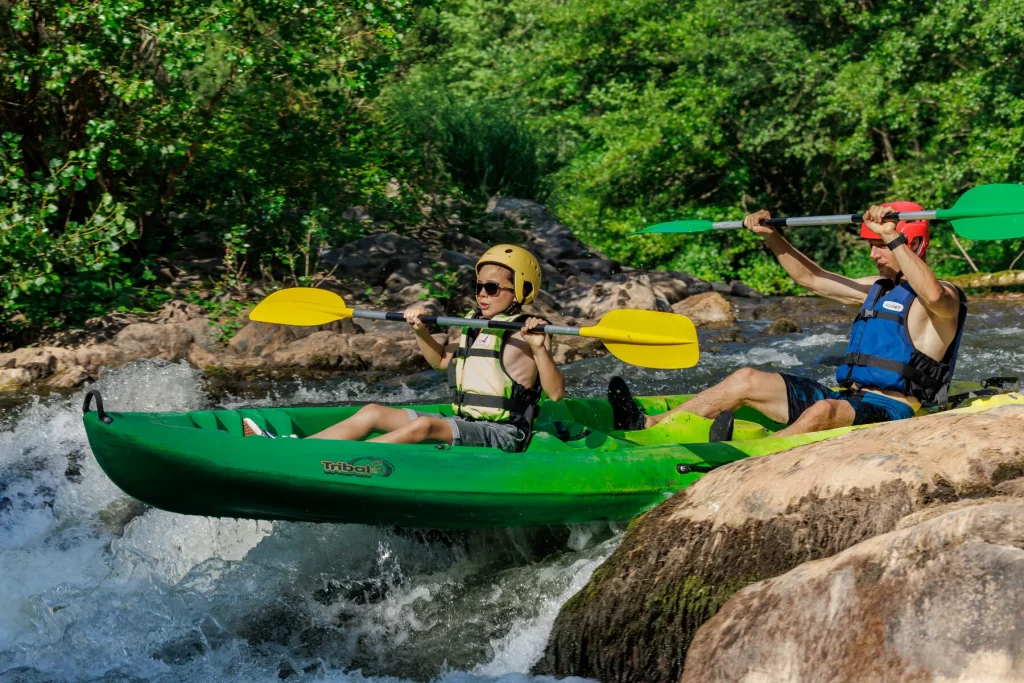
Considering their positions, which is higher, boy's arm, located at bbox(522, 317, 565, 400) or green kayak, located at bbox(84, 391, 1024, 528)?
boy's arm, located at bbox(522, 317, 565, 400)

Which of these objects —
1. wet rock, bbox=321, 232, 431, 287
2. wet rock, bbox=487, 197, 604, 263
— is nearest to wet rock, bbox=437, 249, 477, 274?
wet rock, bbox=321, 232, 431, 287

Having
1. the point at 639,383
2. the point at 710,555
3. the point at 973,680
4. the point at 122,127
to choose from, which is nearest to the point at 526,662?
the point at 710,555

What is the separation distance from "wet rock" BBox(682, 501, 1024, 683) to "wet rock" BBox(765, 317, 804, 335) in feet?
21.0

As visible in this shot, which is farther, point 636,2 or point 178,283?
point 636,2

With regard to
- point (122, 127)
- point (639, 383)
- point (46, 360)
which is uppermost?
point (122, 127)

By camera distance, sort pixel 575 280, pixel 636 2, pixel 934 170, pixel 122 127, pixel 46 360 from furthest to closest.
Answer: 1. pixel 636 2
2. pixel 934 170
3. pixel 575 280
4. pixel 122 127
5. pixel 46 360

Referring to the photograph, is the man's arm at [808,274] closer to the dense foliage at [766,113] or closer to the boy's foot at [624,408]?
the boy's foot at [624,408]

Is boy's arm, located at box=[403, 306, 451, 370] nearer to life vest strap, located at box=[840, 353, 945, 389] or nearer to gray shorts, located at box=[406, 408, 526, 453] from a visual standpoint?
gray shorts, located at box=[406, 408, 526, 453]

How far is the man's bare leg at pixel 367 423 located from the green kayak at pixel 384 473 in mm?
255

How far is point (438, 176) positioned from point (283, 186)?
1904mm

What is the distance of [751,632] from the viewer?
108 inches

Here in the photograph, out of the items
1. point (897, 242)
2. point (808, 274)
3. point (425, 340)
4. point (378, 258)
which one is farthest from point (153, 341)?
point (897, 242)

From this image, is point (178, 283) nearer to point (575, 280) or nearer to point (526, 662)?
point (575, 280)

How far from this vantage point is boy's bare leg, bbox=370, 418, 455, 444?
383cm
